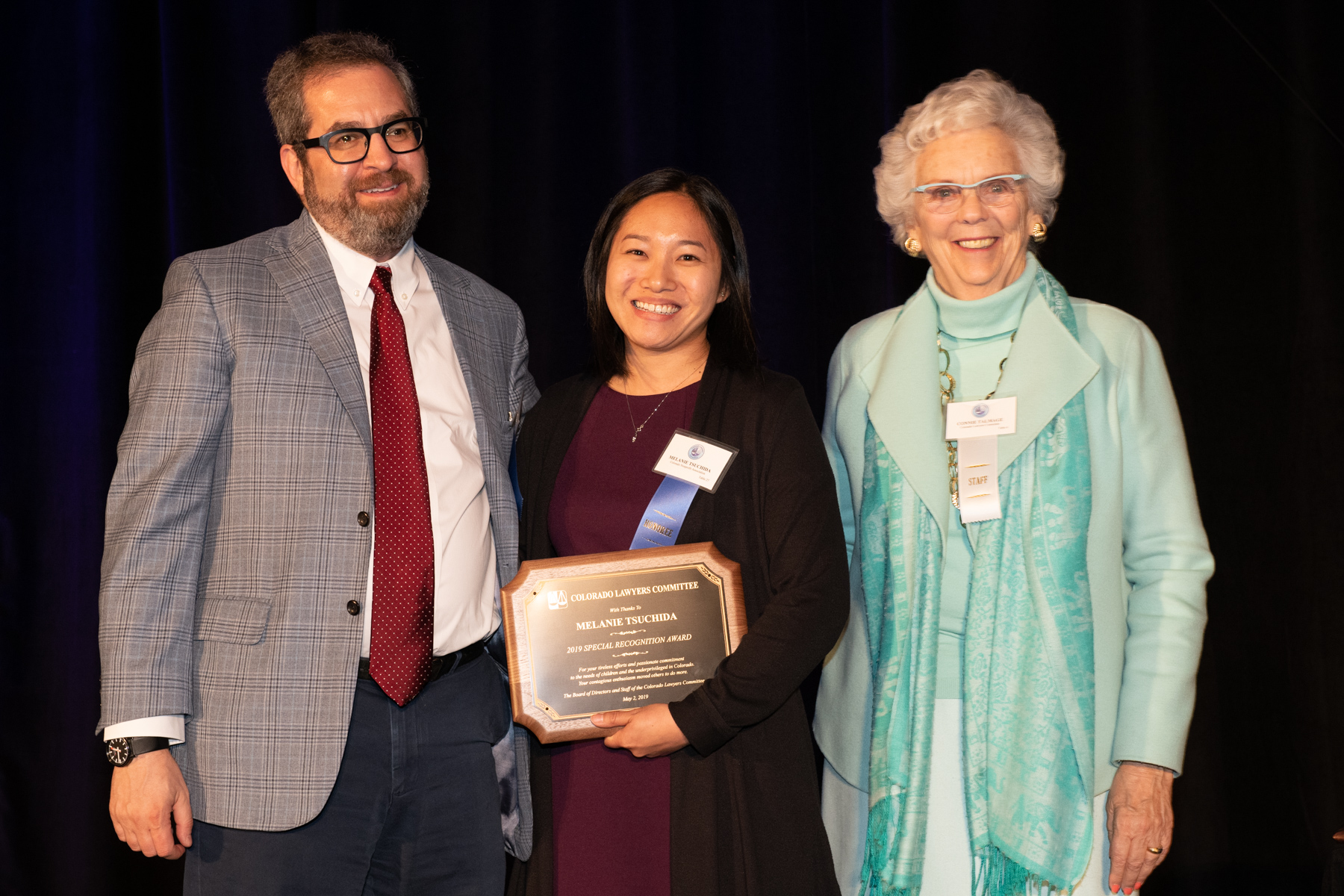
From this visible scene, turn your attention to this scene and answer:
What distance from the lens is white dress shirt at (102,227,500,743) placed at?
6.42 feet

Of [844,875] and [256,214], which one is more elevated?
[256,214]

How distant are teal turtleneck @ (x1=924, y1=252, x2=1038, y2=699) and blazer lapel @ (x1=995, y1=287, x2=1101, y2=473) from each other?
61 millimetres

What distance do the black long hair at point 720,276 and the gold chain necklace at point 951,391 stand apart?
15.4 inches

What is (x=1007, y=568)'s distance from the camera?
6.32ft

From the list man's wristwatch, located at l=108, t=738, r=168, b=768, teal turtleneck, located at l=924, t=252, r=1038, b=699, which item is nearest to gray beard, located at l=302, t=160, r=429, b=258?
man's wristwatch, located at l=108, t=738, r=168, b=768

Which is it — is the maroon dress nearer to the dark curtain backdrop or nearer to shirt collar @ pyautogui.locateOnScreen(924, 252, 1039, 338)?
shirt collar @ pyautogui.locateOnScreen(924, 252, 1039, 338)

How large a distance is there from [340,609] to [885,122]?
230 centimetres

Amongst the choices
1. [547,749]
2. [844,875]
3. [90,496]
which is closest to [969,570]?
[844,875]

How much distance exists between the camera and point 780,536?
1918 millimetres

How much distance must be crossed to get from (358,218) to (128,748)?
3.52 ft

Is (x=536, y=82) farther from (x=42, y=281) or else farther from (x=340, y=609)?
(x=340, y=609)

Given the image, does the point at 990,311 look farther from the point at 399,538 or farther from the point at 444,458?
the point at 399,538

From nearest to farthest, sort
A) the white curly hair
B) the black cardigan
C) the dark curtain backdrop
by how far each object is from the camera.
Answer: the black cardigan
the white curly hair
the dark curtain backdrop

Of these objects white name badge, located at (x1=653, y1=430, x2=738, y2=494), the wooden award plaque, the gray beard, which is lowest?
the wooden award plaque
